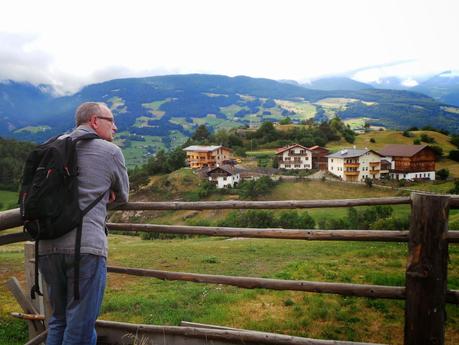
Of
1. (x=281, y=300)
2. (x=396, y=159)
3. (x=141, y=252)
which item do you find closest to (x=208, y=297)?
(x=281, y=300)

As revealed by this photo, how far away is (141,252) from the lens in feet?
53.6

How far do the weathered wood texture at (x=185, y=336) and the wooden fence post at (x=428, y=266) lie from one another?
2.56 ft

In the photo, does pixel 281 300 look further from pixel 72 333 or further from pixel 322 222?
pixel 322 222

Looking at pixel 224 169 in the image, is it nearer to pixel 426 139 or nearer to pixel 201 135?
pixel 201 135

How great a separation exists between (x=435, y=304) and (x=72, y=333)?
330 cm

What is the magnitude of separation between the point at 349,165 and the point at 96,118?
248 feet

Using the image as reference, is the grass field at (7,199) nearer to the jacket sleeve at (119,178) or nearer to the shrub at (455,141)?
the jacket sleeve at (119,178)

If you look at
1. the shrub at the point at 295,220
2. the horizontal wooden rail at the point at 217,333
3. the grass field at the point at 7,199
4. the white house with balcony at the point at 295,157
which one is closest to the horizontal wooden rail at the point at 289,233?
the horizontal wooden rail at the point at 217,333

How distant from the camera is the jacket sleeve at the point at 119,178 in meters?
3.67

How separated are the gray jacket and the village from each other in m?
70.6

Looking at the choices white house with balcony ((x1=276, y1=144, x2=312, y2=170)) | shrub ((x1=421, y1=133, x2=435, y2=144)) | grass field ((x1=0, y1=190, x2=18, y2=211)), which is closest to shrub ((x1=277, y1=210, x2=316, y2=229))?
white house with balcony ((x1=276, y1=144, x2=312, y2=170))

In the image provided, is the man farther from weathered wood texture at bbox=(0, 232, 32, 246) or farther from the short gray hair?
weathered wood texture at bbox=(0, 232, 32, 246)

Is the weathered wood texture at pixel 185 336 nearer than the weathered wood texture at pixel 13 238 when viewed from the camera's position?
Yes

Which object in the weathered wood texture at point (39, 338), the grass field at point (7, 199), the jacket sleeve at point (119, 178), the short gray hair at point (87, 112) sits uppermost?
the short gray hair at point (87, 112)
